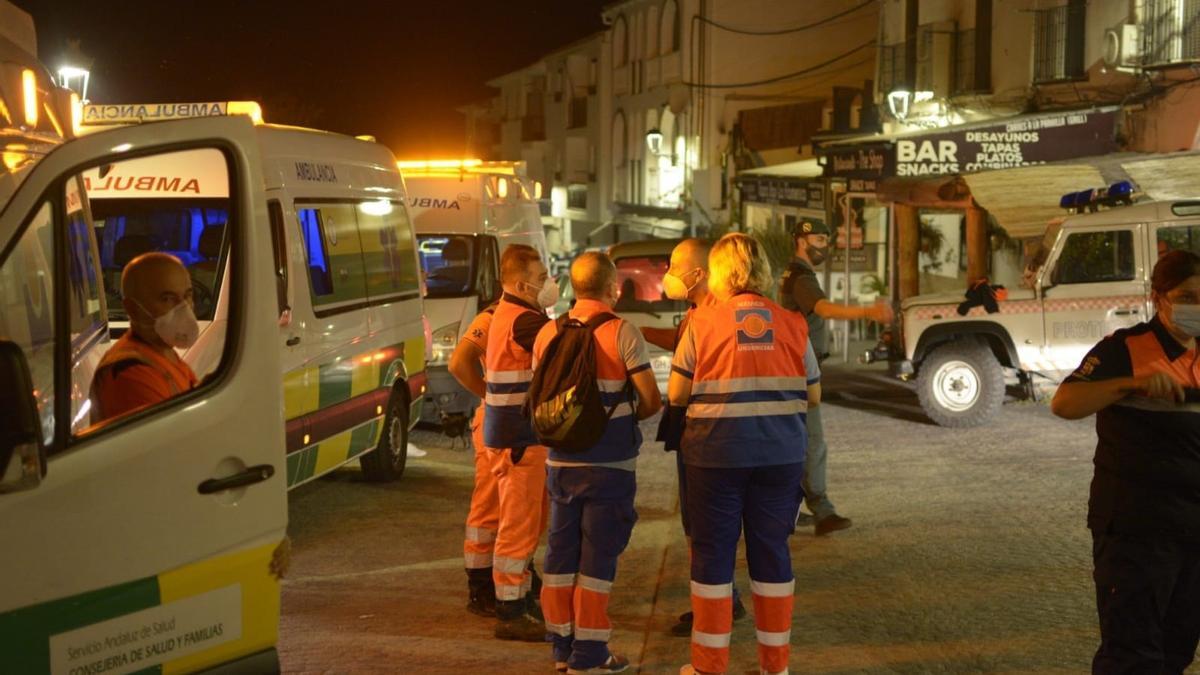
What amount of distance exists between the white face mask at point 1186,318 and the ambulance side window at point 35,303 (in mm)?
3473

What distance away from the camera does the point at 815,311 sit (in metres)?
8.24

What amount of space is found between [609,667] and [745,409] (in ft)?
4.47

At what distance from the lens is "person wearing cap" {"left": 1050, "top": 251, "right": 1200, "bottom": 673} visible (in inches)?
185

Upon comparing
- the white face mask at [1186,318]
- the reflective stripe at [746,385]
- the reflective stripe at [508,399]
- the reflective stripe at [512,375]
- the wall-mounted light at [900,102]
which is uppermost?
the wall-mounted light at [900,102]

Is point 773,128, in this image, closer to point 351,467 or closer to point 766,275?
point 351,467

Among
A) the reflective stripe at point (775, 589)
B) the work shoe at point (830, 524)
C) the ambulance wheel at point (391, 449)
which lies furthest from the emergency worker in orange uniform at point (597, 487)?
the ambulance wheel at point (391, 449)

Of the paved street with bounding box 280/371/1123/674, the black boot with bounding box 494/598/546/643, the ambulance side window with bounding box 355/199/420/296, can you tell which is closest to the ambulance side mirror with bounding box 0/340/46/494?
the paved street with bounding box 280/371/1123/674

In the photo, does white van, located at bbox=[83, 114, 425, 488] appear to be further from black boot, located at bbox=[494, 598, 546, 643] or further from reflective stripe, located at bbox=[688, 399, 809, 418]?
reflective stripe, located at bbox=[688, 399, 809, 418]

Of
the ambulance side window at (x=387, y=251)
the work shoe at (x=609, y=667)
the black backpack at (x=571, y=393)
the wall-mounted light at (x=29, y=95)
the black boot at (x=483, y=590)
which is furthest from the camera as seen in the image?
the ambulance side window at (x=387, y=251)

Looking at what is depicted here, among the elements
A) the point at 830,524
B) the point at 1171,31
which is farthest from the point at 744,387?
the point at 1171,31

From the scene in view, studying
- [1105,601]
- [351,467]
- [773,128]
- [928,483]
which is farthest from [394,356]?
[773,128]

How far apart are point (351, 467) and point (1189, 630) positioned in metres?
7.89

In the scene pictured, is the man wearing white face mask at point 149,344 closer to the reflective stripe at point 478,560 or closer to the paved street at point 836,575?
the paved street at point 836,575

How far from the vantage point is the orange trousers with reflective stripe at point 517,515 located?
645cm
